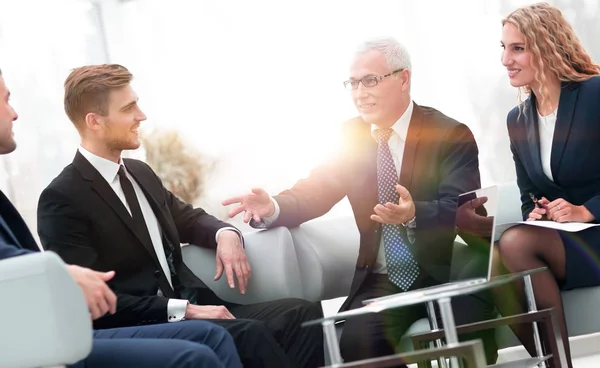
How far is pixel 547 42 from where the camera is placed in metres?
3.52

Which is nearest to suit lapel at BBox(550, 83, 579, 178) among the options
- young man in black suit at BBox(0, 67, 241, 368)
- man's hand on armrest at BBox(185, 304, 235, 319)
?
man's hand on armrest at BBox(185, 304, 235, 319)

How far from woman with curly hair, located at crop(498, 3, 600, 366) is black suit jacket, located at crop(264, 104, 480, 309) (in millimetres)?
261

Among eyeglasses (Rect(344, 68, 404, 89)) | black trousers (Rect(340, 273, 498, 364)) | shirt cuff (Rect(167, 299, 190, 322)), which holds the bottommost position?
black trousers (Rect(340, 273, 498, 364))

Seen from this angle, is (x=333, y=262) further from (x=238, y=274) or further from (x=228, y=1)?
(x=228, y=1)

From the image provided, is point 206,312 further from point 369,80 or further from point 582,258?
point 582,258

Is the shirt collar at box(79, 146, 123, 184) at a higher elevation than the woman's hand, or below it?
higher

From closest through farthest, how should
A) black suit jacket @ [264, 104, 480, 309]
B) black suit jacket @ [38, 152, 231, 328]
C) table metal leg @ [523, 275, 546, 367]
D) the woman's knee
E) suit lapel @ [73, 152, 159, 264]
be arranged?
the woman's knee < table metal leg @ [523, 275, 546, 367] < black suit jacket @ [38, 152, 231, 328] < suit lapel @ [73, 152, 159, 264] < black suit jacket @ [264, 104, 480, 309]

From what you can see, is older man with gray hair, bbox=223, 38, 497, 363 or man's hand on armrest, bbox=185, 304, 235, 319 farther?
older man with gray hair, bbox=223, 38, 497, 363

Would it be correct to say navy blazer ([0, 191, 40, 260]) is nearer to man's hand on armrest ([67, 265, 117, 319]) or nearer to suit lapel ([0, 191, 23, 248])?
suit lapel ([0, 191, 23, 248])

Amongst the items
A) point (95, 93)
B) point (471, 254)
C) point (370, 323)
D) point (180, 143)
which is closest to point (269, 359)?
point (370, 323)

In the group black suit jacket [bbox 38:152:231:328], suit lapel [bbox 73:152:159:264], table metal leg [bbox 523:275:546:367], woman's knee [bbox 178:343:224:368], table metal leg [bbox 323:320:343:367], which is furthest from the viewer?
suit lapel [bbox 73:152:159:264]

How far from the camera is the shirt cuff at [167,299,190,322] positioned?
3016mm

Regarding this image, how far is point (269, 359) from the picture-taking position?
2939mm

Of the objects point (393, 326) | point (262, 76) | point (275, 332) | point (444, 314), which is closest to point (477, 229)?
point (444, 314)
